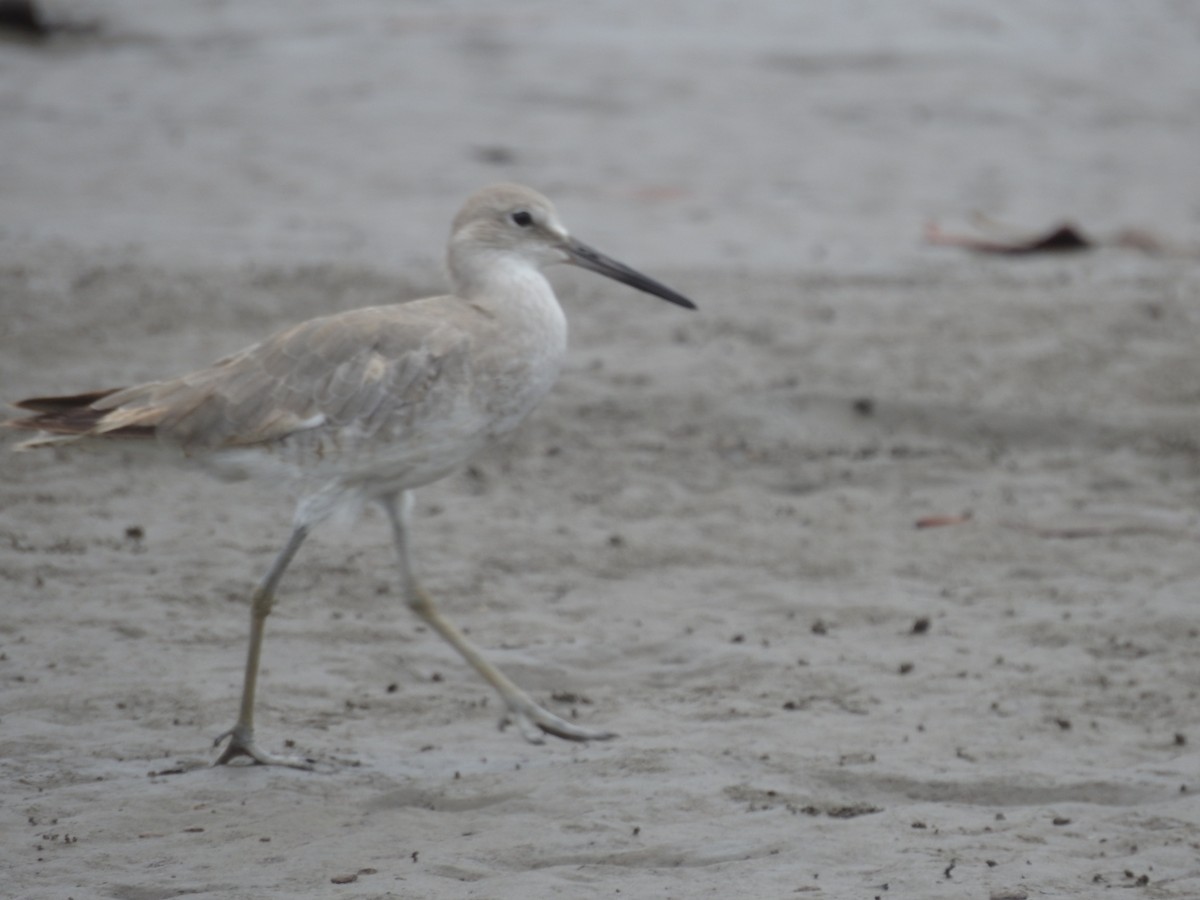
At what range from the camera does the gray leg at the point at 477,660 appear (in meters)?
5.20

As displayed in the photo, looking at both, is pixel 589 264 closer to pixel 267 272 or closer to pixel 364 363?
pixel 364 363

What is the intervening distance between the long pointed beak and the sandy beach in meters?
1.09

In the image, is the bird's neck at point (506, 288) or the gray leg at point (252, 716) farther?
the bird's neck at point (506, 288)

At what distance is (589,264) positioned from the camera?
5977 mm

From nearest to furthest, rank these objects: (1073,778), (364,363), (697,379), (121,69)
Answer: (1073,778) → (364,363) → (697,379) → (121,69)

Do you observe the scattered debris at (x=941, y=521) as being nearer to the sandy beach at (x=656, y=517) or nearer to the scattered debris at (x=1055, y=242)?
the sandy beach at (x=656, y=517)

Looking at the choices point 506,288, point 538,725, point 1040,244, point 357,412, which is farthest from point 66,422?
point 1040,244

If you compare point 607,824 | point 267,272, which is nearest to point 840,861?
point 607,824

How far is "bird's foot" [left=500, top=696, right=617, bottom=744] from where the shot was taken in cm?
519

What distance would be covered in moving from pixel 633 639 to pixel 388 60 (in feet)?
30.3

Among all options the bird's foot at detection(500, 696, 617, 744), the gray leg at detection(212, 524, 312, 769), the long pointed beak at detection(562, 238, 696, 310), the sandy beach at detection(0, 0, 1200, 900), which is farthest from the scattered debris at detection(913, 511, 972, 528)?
the gray leg at detection(212, 524, 312, 769)

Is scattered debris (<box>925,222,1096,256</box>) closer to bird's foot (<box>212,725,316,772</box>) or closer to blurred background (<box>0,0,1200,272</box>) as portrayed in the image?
blurred background (<box>0,0,1200,272</box>)

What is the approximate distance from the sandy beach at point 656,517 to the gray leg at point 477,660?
0.22 feet

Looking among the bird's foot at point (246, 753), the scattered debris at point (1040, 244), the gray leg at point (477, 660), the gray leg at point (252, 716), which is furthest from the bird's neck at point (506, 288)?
the scattered debris at point (1040, 244)
